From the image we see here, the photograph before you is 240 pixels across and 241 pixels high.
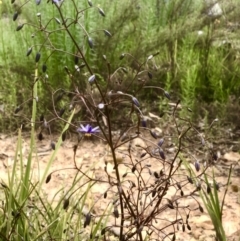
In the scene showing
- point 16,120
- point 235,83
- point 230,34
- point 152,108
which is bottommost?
point 16,120

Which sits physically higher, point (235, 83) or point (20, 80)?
point (235, 83)

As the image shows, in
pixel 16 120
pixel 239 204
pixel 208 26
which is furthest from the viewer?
pixel 208 26

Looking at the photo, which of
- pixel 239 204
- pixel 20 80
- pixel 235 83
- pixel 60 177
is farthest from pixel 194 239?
pixel 20 80

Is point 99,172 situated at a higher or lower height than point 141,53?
lower

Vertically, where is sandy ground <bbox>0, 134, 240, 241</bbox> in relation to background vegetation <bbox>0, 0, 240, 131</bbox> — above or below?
below

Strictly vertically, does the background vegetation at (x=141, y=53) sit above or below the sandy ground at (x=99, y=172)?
above

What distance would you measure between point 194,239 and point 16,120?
1.61m

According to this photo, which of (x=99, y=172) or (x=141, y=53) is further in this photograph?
(x=141, y=53)

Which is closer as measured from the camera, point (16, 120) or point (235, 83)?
point (16, 120)

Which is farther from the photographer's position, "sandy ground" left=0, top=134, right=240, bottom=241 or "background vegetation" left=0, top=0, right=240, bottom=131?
"background vegetation" left=0, top=0, right=240, bottom=131

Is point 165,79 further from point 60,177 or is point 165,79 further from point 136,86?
point 60,177

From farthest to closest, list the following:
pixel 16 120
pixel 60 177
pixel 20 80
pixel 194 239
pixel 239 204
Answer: pixel 20 80 < pixel 16 120 < pixel 60 177 < pixel 239 204 < pixel 194 239

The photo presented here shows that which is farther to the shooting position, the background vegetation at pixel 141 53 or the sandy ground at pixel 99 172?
the background vegetation at pixel 141 53

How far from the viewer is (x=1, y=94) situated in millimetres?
4012
